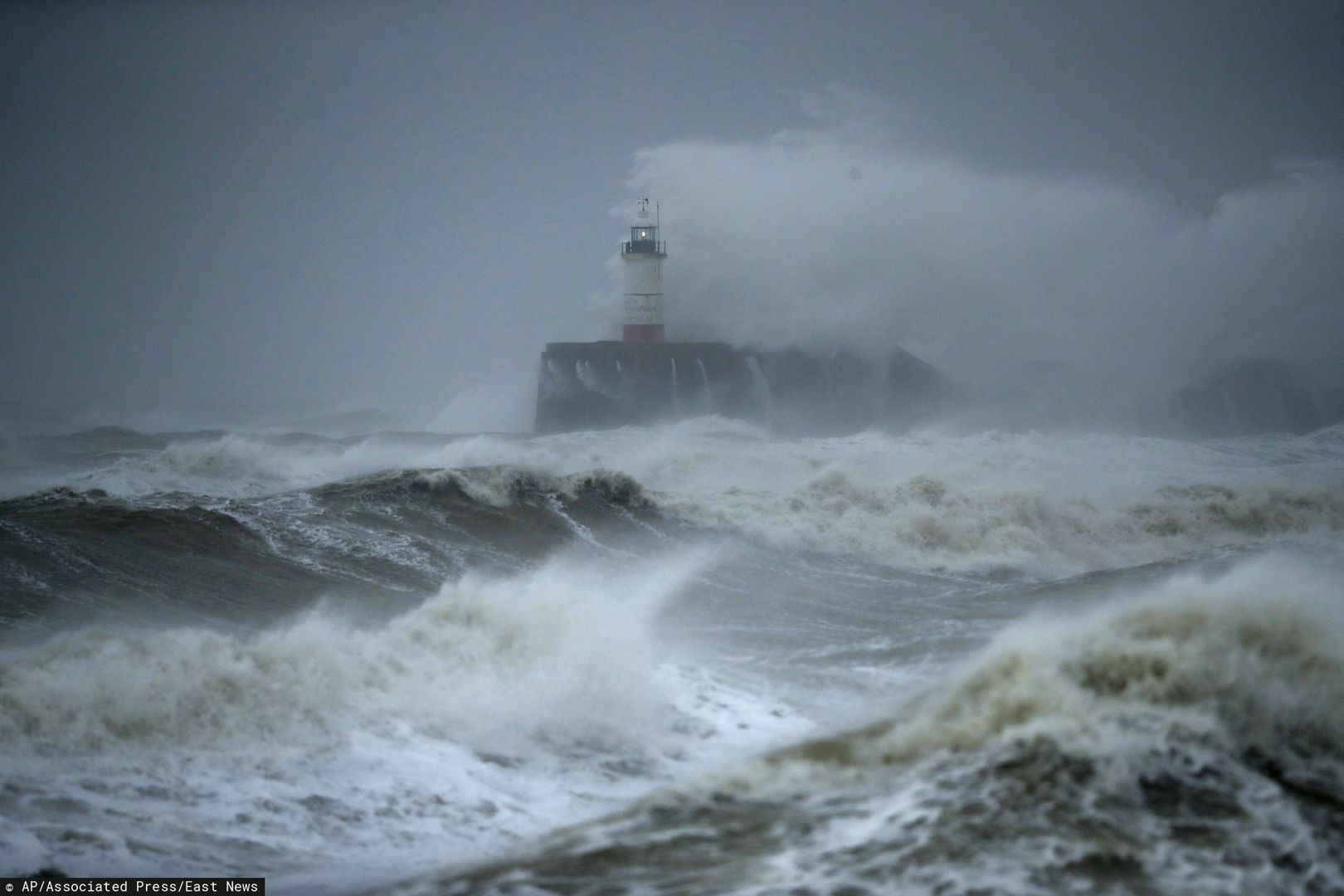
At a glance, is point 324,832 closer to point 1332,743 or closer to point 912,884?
point 912,884

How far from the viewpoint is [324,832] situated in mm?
5152

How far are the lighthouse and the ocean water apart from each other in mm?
22613

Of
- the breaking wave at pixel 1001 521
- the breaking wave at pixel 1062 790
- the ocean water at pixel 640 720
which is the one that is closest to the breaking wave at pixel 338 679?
the ocean water at pixel 640 720

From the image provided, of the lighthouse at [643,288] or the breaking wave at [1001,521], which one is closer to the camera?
the breaking wave at [1001,521]

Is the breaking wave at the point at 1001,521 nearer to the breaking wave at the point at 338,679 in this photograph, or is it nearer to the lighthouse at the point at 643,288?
the breaking wave at the point at 338,679

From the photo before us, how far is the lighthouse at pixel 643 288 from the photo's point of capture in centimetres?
3500

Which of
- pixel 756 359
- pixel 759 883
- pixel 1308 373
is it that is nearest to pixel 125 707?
pixel 759 883

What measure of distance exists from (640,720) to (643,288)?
29190 millimetres

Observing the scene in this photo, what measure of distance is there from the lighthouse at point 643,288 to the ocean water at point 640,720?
22.6 meters

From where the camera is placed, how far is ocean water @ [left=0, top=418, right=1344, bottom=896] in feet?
14.5

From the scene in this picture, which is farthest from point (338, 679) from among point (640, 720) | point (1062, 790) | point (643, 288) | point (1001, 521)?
point (643, 288)

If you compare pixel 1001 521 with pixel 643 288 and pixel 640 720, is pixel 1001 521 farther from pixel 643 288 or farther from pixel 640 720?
pixel 643 288

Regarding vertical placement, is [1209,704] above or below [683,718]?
above

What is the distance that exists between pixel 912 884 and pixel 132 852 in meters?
3.23
